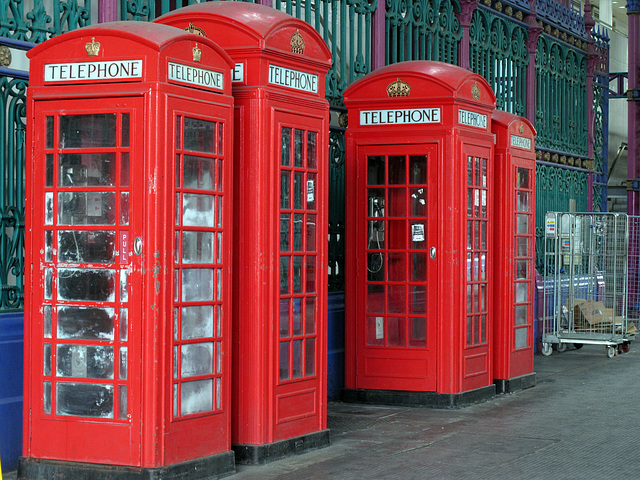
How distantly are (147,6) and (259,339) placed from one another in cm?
293

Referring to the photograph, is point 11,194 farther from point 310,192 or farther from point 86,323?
point 310,192

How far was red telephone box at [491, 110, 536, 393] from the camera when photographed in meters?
10.7

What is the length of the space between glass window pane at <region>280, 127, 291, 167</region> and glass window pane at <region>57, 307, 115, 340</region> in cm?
174

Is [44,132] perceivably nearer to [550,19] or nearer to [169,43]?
[169,43]

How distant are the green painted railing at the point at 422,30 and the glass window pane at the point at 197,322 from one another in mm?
5776

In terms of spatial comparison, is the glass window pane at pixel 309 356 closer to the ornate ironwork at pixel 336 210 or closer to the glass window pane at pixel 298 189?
the glass window pane at pixel 298 189

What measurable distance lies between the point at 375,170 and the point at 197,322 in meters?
3.64

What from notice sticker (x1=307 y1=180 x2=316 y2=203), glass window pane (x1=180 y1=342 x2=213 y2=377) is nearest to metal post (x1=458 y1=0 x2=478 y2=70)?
notice sticker (x1=307 y1=180 x2=316 y2=203)

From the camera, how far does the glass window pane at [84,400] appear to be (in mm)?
6262

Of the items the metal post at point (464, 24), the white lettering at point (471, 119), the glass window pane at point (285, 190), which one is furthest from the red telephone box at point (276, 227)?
the metal post at point (464, 24)

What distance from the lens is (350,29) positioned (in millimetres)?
10945

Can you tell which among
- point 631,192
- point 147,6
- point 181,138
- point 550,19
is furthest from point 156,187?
point 631,192

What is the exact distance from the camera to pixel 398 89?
381 inches

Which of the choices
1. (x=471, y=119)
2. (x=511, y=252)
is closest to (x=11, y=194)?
Result: (x=471, y=119)
